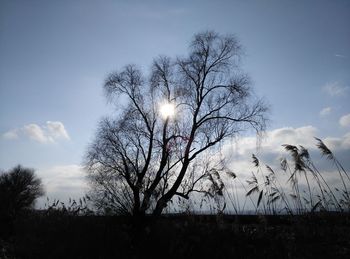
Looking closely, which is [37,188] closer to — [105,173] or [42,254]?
[105,173]

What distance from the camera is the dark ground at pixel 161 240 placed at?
6.29 m

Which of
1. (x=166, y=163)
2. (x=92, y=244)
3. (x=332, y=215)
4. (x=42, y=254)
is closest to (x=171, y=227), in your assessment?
(x=92, y=244)

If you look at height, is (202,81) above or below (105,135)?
above

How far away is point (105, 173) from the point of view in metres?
22.9

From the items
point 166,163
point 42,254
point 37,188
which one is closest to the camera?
point 42,254

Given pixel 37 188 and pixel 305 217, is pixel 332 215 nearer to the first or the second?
pixel 305 217

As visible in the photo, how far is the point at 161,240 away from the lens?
6.57m

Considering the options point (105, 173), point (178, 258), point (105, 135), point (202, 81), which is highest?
point (202, 81)

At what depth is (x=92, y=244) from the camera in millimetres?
6477

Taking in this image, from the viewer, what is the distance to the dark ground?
20.6 feet

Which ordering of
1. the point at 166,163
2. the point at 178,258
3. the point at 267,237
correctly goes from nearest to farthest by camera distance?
the point at 178,258 → the point at 267,237 → the point at 166,163

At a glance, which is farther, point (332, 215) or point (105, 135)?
point (105, 135)

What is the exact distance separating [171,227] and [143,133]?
1728 cm

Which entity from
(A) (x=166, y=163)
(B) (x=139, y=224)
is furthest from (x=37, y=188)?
(B) (x=139, y=224)
